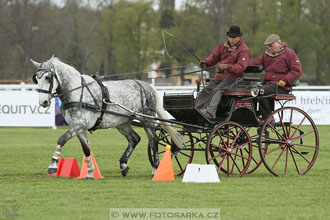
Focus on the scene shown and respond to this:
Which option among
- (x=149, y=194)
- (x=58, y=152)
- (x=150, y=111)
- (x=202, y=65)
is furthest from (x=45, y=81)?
(x=149, y=194)

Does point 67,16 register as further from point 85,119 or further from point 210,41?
point 85,119

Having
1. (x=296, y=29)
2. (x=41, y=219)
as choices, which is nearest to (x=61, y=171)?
(x=41, y=219)

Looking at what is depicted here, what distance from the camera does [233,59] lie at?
33.9 feet

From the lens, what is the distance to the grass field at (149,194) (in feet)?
23.3

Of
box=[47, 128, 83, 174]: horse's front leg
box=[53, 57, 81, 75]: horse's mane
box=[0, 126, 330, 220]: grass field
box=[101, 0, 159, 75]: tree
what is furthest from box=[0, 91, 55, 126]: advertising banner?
box=[101, 0, 159, 75]: tree

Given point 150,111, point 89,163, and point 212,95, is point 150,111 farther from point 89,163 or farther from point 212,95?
point 89,163

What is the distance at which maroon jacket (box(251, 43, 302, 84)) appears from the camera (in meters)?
10.6

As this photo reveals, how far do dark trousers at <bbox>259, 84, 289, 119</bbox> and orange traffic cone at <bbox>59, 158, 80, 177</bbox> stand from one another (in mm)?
2888

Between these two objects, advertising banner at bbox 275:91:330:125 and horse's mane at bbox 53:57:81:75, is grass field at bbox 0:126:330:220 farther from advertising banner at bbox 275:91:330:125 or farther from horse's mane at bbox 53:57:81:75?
advertising banner at bbox 275:91:330:125

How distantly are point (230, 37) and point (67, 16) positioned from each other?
4953cm

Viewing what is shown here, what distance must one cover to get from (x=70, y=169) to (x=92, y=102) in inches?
43.2

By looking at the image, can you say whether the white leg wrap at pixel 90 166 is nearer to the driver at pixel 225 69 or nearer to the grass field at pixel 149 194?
the grass field at pixel 149 194

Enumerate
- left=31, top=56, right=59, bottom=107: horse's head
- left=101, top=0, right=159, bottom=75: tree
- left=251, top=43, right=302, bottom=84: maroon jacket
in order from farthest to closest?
1. left=101, top=0, right=159, bottom=75: tree
2. left=251, top=43, right=302, bottom=84: maroon jacket
3. left=31, top=56, right=59, bottom=107: horse's head

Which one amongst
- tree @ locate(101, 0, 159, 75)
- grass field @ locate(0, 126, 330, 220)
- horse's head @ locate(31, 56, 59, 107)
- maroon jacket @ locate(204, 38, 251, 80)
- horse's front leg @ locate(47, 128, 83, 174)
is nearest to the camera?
grass field @ locate(0, 126, 330, 220)
